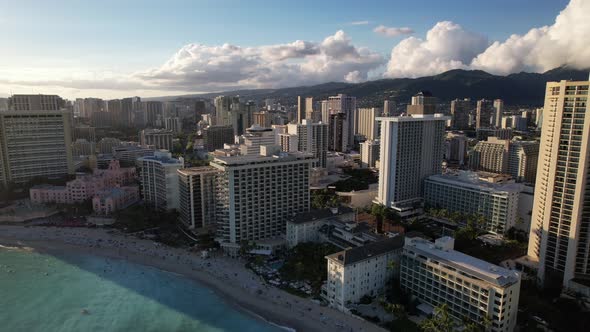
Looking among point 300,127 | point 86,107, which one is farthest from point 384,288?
point 86,107

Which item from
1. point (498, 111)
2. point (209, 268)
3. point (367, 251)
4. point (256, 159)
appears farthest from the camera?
point (498, 111)

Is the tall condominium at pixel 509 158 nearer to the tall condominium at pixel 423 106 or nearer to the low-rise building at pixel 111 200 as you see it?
the tall condominium at pixel 423 106

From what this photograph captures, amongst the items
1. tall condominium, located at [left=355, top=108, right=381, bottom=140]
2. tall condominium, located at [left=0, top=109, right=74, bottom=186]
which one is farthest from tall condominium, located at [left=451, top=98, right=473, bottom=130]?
tall condominium, located at [left=0, top=109, right=74, bottom=186]

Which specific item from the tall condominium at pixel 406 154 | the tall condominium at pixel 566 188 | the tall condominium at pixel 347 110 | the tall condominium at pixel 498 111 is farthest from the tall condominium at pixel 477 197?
the tall condominium at pixel 498 111

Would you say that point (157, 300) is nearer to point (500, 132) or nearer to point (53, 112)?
point (53, 112)

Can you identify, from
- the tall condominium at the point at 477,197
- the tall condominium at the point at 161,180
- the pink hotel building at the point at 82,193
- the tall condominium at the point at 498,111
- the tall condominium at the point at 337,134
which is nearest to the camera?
the tall condominium at the point at 477,197

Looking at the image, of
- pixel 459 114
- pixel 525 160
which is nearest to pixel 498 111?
pixel 459 114

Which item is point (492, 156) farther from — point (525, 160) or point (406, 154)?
point (406, 154)
